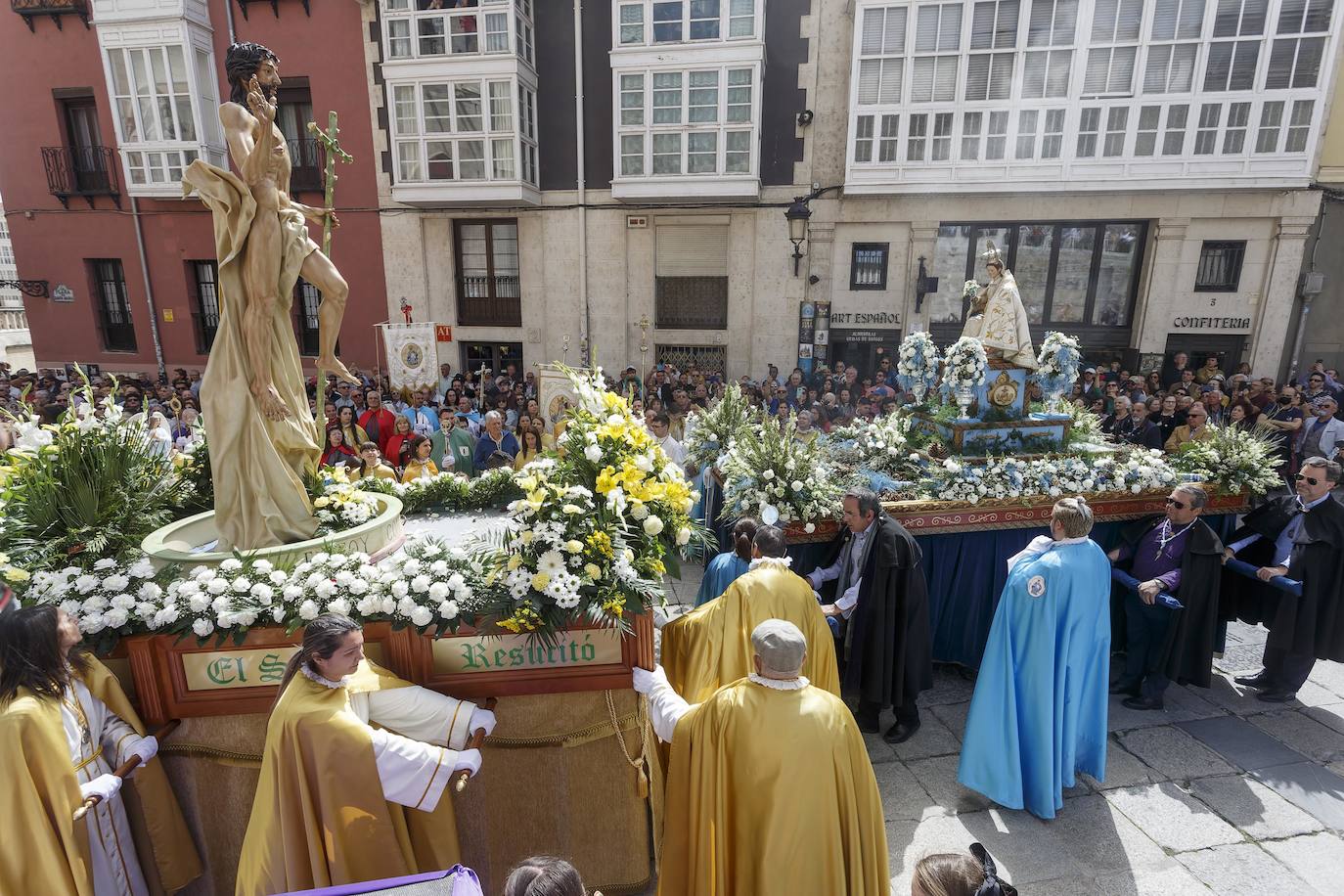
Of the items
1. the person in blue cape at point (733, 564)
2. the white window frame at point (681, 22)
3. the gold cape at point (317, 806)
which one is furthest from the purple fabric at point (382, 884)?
the white window frame at point (681, 22)

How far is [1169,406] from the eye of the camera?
9391 millimetres

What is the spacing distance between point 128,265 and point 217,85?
5.41 metres

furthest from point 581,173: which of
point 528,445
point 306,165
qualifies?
point 528,445

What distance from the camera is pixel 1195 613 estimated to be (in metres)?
5.08

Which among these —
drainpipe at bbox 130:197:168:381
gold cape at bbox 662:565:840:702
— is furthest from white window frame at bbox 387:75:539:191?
gold cape at bbox 662:565:840:702

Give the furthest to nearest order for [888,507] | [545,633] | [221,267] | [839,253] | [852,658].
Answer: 1. [839,253]
2. [888,507]
3. [852,658]
4. [221,267]
5. [545,633]

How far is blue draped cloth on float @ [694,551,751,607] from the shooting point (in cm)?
476

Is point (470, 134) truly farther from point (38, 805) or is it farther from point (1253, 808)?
point (1253, 808)

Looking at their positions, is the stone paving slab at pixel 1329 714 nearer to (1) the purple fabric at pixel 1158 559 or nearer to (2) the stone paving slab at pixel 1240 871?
(1) the purple fabric at pixel 1158 559

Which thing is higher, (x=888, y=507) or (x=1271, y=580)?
(x=888, y=507)

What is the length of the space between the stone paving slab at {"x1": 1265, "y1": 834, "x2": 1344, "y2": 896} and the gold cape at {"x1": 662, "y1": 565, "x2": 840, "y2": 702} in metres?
2.80

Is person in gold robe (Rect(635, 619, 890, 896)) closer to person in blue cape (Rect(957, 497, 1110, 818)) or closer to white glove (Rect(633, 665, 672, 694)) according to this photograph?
white glove (Rect(633, 665, 672, 694))

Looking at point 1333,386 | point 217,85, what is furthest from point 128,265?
point 1333,386

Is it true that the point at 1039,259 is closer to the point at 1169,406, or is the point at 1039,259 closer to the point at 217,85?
the point at 1169,406
